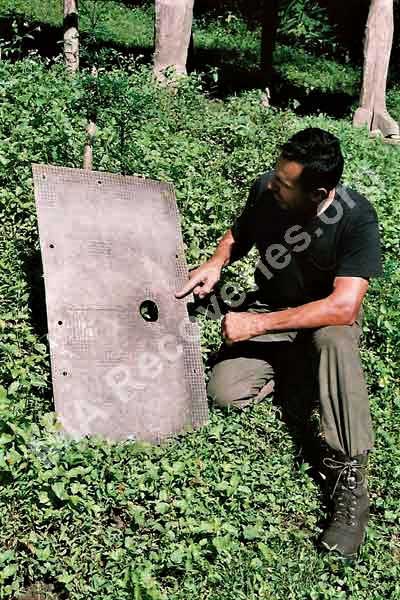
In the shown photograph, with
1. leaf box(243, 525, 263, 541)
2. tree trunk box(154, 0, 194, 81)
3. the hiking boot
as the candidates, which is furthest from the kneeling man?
tree trunk box(154, 0, 194, 81)

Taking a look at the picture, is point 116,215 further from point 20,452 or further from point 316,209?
point 20,452

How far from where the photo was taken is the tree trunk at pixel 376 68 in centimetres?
1107

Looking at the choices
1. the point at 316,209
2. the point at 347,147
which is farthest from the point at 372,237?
the point at 347,147

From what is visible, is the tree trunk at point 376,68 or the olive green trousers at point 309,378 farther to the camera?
the tree trunk at point 376,68

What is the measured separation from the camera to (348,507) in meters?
3.81

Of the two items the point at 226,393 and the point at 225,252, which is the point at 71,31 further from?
the point at 226,393

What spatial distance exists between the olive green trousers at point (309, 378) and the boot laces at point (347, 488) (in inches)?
3.5

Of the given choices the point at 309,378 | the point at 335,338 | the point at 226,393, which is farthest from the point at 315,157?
the point at 226,393

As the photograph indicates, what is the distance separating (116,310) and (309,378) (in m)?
1.17

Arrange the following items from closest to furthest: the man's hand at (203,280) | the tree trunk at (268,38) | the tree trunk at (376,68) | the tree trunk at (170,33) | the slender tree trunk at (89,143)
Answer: the man's hand at (203,280)
the slender tree trunk at (89,143)
the tree trunk at (170,33)
the tree trunk at (376,68)
the tree trunk at (268,38)

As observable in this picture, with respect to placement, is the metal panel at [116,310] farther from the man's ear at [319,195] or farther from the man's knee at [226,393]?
the man's ear at [319,195]

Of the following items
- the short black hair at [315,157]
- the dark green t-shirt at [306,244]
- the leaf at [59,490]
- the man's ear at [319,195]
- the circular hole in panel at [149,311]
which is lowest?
the leaf at [59,490]

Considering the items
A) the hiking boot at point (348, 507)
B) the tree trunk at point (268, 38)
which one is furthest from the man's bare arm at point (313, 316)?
the tree trunk at point (268, 38)

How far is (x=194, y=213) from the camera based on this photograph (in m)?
5.65
